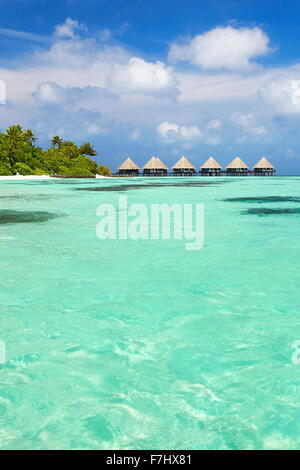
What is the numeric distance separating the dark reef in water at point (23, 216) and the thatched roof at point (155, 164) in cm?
3737

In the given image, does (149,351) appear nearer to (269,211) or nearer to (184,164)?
(269,211)

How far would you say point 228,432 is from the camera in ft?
5.90

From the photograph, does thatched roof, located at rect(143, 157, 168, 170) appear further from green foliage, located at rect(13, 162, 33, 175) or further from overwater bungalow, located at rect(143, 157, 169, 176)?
green foliage, located at rect(13, 162, 33, 175)

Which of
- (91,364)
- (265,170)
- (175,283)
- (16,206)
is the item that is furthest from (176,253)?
(265,170)

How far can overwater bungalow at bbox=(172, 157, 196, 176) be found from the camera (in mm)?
46750

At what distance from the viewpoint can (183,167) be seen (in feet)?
153

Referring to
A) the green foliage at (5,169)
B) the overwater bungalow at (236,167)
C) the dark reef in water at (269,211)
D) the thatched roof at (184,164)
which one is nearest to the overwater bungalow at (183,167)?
the thatched roof at (184,164)

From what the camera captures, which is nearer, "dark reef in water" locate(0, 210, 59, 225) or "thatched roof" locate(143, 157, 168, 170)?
"dark reef in water" locate(0, 210, 59, 225)

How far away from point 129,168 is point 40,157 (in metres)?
12.8

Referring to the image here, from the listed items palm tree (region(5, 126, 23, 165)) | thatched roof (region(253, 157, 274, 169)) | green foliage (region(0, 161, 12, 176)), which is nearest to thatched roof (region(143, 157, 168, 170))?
thatched roof (region(253, 157, 274, 169))

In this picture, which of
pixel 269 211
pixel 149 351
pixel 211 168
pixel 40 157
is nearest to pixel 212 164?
pixel 211 168

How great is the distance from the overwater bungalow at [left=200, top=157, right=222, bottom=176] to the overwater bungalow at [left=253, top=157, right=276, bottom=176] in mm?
4594

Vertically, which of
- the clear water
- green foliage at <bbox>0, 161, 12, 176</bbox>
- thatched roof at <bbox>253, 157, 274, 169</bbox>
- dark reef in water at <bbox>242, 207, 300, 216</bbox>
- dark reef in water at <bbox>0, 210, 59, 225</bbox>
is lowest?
the clear water

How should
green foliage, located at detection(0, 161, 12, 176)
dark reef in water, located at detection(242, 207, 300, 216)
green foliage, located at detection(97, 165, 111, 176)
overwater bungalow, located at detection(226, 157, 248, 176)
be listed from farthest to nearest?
1. overwater bungalow, located at detection(226, 157, 248, 176)
2. green foliage, located at detection(97, 165, 111, 176)
3. green foliage, located at detection(0, 161, 12, 176)
4. dark reef in water, located at detection(242, 207, 300, 216)
